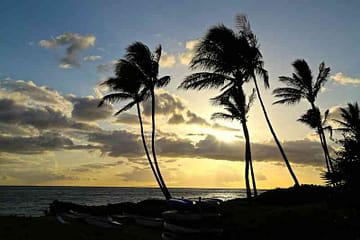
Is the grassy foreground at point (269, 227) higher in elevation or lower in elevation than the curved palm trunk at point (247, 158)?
lower

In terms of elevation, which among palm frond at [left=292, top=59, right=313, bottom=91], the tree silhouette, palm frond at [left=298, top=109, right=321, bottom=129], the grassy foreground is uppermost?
palm frond at [left=292, top=59, right=313, bottom=91]

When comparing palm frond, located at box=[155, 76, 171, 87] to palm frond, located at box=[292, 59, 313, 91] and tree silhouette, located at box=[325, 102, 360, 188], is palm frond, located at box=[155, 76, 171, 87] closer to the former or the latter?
palm frond, located at box=[292, 59, 313, 91]

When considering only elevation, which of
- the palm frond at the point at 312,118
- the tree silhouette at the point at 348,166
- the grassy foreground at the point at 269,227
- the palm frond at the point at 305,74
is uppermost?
the palm frond at the point at 305,74

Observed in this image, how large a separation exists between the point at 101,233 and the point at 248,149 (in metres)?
12.1

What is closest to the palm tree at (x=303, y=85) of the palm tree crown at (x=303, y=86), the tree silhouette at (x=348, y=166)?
the palm tree crown at (x=303, y=86)

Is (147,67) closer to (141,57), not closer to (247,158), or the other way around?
(141,57)

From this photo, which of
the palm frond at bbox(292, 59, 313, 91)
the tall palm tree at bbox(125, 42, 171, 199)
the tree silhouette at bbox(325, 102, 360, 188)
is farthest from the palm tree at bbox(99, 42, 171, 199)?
the tree silhouette at bbox(325, 102, 360, 188)

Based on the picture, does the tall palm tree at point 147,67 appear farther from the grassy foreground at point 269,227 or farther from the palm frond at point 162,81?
the grassy foreground at point 269,227

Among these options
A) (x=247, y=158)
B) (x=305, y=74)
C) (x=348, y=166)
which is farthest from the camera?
(x=305, y=74)

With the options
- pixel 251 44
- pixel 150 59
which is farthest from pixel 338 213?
pixel 150 59

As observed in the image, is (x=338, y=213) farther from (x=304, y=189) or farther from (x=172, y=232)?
(x=304, y=189)

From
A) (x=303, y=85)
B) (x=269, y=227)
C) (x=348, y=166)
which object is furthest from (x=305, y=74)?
(x=348, y=166)

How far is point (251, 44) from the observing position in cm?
2253

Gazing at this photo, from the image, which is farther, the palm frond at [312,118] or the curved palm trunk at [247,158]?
the palm frond at [312,118]
